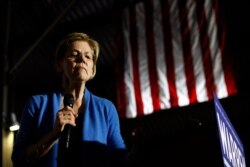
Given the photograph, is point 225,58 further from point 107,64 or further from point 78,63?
point 107,64

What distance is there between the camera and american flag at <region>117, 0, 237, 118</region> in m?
4.29

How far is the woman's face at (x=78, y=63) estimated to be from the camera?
166 centimetres

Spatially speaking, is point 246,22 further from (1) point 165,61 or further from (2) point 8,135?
(2) point 8,135

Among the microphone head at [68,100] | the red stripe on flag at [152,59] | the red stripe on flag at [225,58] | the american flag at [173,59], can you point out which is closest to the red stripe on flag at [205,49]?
the american flag at [173,59]

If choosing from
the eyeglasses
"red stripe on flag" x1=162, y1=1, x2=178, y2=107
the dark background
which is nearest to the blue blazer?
the eyeglasses

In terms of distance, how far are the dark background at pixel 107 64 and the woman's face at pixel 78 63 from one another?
147 cm

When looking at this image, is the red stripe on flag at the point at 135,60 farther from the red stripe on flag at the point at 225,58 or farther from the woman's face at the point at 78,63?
the woman's face at the point at 78,63

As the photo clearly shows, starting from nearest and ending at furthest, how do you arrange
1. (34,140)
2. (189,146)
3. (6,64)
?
(34,140)
(189,146)
(6,64)

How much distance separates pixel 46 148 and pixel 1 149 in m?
3.32

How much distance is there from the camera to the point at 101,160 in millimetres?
1538

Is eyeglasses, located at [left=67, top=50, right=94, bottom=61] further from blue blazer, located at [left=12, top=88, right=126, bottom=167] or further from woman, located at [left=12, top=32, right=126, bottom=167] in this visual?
blue blazer, located at [left=12, top=88, right=126, bottom=167]

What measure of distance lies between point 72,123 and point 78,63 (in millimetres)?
369

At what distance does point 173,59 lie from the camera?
178 inches

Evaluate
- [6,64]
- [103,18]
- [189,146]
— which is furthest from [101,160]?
[103,18]
